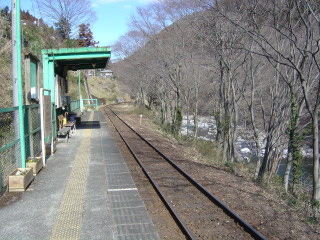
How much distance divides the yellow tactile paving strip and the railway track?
1.68 m

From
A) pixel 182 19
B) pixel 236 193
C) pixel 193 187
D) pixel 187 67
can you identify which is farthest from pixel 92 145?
pixel 187 67

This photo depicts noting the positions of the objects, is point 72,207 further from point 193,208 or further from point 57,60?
point 57,60

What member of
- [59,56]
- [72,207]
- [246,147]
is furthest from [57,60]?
[246,147]

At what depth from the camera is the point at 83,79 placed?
58.4 meters

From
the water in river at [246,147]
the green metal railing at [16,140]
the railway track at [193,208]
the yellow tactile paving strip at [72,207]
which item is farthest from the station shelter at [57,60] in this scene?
the water in river at [246,147]

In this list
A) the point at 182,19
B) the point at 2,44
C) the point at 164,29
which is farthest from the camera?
the point at 164,29

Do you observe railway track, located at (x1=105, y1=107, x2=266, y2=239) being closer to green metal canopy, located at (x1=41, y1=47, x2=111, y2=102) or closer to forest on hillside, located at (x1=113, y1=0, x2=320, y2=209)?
forest on hillside, located at (x1=113, y1=0, x2=320, y2=209)

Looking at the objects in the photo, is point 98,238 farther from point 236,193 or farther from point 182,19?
point 182,19

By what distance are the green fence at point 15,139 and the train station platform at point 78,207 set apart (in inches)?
24.4

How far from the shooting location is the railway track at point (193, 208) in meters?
5.18

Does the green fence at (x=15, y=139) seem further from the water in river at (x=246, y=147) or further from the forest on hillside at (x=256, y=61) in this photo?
the water in river at (x=246, y=147)

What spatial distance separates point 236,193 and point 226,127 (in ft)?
38.8

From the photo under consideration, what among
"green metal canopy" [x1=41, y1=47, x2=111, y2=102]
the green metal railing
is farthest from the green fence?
"green metal canopy" [x1=41, y1=47, x2=111, y2=102]

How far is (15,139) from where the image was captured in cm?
709
